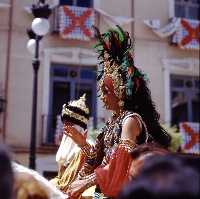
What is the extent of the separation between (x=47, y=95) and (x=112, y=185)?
46.0 feet

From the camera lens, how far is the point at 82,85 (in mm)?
18125

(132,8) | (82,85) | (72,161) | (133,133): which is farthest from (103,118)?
(133,133)

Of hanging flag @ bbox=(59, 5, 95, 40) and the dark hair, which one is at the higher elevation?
hanging flag @ bbox=(59, 5, 95, 40)

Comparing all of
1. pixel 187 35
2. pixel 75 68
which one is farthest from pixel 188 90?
pixel 75 68

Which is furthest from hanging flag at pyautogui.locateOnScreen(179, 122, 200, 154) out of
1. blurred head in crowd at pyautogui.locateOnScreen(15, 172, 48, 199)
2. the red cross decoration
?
blurred head in crowd at pyautogui.locateOnScreen(15, 172, 48, 199)

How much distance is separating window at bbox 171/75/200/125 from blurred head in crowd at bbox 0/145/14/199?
56.2 feet

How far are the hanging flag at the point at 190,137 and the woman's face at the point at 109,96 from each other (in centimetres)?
1387

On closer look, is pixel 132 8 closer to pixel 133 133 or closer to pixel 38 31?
pixel 38 31

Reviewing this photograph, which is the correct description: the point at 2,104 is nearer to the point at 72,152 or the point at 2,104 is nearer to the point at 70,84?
the point at 70,84

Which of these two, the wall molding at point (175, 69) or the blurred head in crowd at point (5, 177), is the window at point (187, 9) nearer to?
the wall molding at point (175, 69)

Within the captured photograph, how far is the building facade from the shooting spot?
56.5ft

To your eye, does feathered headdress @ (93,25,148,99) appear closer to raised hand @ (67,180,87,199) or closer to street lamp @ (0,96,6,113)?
raised hand @ (67,180,87,199)

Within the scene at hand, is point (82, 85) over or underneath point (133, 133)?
over

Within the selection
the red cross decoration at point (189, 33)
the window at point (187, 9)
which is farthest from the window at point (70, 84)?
the window at point (187, 9)
